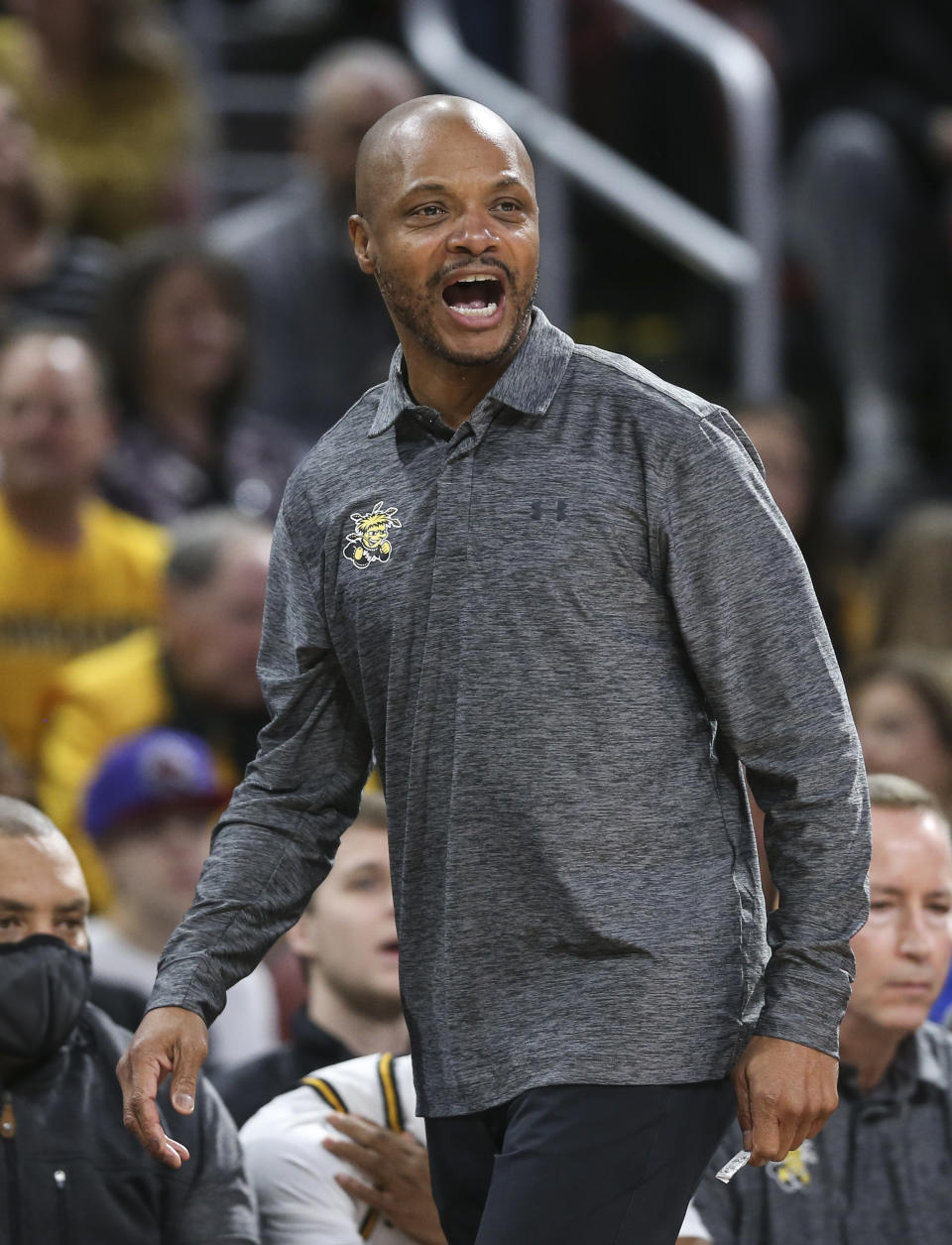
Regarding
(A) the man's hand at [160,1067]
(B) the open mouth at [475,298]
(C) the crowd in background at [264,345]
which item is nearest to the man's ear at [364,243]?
(B) the open mouth at [475,298]

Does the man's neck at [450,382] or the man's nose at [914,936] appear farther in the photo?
the man's nose at [914,936]

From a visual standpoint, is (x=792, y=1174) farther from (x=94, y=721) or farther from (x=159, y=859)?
(x=94, y=721)

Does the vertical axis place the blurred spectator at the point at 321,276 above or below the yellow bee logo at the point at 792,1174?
above

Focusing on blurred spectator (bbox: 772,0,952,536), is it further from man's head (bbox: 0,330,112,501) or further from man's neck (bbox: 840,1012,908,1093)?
man's neck (bbox: 840,1012,908,1093)

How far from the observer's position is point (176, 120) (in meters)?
6.57

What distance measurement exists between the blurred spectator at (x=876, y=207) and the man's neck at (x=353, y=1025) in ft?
12.4

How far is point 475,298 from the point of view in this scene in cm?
229

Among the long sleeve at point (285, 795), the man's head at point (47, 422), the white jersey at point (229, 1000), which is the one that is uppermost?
the long sleeve at point (285, 795)

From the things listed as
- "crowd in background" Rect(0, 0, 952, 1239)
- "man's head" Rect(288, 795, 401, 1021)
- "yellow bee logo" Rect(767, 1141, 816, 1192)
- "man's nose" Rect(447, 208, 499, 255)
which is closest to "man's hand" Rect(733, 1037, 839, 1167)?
"man's nose" Rect(447, 208, 499, 255)

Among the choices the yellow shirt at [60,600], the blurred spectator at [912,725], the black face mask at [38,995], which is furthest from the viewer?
the yellow shirt at [60,600]

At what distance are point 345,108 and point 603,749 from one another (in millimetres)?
4311

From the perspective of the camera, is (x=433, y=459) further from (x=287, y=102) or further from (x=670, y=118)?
(x=287, y=102)

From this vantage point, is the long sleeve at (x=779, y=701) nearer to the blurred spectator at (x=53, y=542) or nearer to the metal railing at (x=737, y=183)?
the blurred spectator at (x=53, y=542)

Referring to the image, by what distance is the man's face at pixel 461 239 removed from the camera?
7.39 ft
